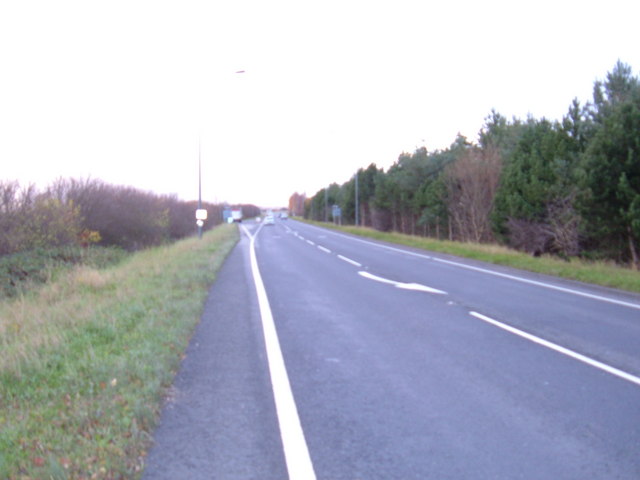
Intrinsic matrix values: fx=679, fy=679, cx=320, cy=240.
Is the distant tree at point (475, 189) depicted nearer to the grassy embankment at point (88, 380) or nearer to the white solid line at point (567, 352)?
the white solid line at point (567, 352)

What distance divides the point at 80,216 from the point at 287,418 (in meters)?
27.9

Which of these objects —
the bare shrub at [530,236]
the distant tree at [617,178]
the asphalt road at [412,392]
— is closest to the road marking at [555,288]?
the asphalt road at [412,392]

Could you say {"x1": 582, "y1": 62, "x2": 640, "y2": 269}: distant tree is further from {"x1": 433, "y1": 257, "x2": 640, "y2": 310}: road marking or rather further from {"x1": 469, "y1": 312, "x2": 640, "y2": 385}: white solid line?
{"x1": 469, "y1": 312, "x2": 640, "y2": 385}: white solid line

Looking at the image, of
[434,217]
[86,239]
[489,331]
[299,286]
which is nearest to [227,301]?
[299,286]

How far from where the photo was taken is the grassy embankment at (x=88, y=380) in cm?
489

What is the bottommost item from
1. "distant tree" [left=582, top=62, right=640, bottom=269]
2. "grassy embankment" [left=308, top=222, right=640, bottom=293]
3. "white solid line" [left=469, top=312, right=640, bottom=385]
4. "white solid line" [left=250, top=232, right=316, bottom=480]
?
"white solid line" [left=250, top=232, right=316, bottom=480]

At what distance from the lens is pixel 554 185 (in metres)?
29.2

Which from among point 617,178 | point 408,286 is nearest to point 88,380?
point 408,286

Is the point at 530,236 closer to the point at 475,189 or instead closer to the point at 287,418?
the point at 475,189

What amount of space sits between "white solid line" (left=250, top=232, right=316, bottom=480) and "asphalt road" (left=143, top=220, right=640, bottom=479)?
0.08ft

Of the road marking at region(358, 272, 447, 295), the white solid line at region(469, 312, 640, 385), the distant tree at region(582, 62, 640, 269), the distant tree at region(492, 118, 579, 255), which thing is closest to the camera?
the white solid line at region(469, 312, 640, 385)

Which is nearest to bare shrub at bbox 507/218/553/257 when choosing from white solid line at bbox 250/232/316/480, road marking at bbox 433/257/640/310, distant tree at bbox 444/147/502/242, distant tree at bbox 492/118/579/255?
distant tree at bbox 492/118/579/255

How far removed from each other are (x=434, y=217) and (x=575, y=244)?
21834 mm

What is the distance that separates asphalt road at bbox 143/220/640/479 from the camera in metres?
5.05
